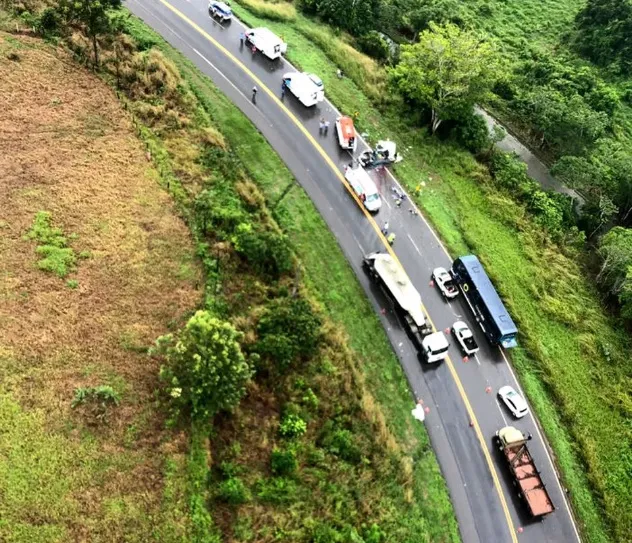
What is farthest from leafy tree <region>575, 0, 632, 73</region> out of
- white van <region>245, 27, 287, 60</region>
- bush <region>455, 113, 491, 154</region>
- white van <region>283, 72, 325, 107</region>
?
white van <region>245, 27, 287, 60</region>

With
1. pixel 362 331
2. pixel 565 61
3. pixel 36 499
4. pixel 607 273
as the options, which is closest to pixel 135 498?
pixel 36 499

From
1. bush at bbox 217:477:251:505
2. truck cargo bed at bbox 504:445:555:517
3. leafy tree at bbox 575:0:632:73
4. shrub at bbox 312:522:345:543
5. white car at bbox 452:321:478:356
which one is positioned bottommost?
bush at bbox 217:477:251:505

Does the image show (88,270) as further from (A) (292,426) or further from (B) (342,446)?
(B) (342,446)

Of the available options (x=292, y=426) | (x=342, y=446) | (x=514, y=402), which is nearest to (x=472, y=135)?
(x=514, y=402)

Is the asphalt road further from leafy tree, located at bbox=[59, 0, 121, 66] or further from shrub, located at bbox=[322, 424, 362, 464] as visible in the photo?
leafy tree, located at bbox=[59, 0, 121, 66]

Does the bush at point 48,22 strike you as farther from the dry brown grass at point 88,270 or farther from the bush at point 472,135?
the bush at point 472,135

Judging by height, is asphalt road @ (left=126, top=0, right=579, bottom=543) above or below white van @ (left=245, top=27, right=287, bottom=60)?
below

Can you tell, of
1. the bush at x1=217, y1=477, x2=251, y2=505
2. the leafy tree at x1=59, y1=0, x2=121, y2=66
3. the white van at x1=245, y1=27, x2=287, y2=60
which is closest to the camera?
the bush at x1=217, y1=477, x2=251, y2=505
